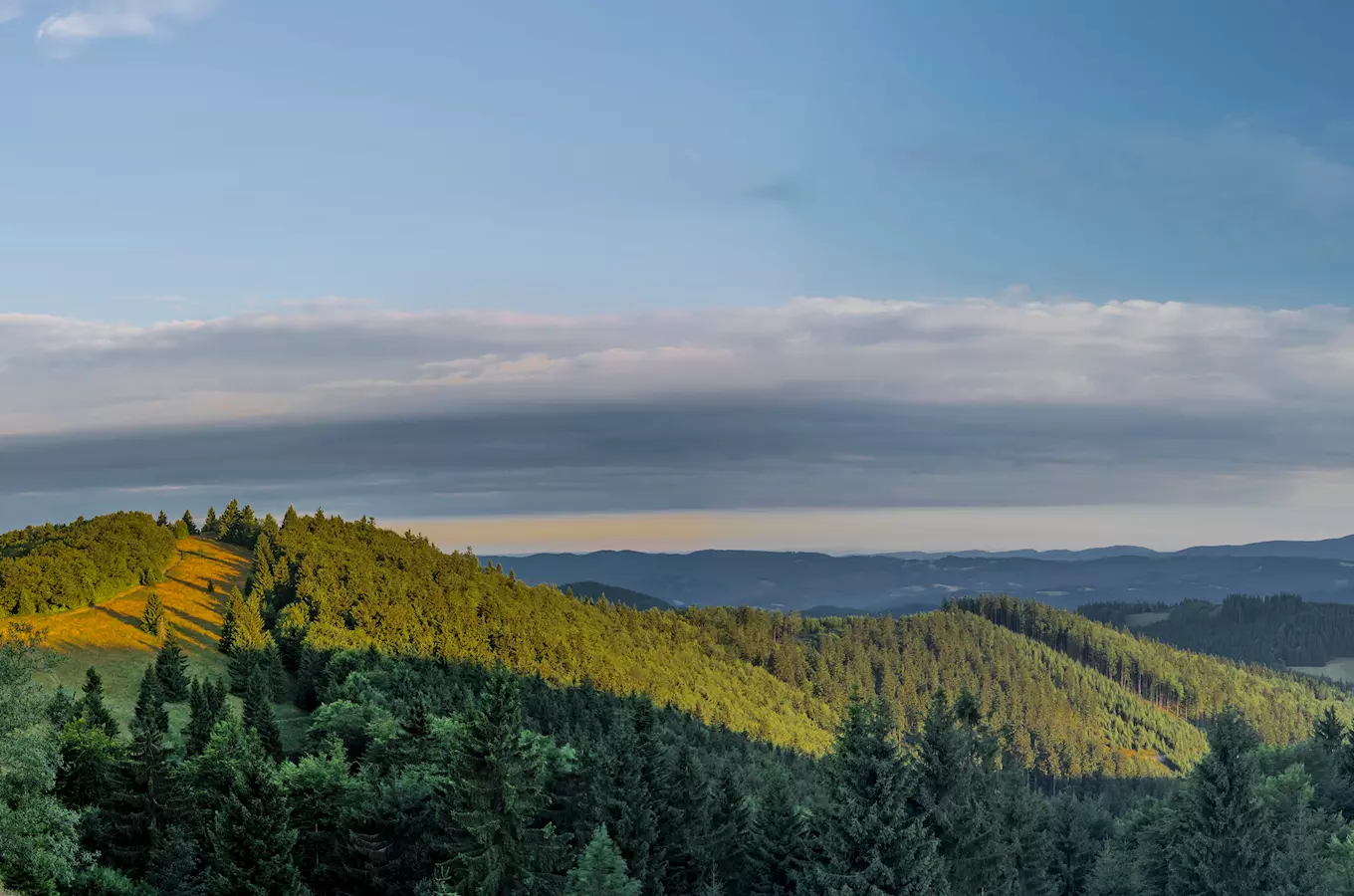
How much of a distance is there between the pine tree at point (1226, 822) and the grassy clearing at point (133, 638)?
80620 mm

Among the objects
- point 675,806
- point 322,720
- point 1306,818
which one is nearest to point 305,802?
point 675,806

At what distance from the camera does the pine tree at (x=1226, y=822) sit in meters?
66.8

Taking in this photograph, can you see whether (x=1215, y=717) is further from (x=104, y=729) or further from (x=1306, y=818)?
(x=104, y=729)

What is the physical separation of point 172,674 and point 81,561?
37.6 meters

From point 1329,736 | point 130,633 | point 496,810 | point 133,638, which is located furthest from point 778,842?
point 130,633

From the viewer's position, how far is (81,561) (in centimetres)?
13488

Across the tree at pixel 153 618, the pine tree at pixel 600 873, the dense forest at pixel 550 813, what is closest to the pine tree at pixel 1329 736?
the dense forest at pixel 550 813

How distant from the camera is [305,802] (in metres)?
64.0

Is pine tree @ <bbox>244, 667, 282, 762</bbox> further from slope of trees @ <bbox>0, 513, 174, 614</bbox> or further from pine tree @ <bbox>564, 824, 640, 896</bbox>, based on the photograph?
slope of trees @ <bbox>0, 513, 174, 614</bbox>

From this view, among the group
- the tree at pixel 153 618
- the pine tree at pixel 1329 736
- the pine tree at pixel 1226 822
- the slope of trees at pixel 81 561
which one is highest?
the slope of trees at pixel 81 561

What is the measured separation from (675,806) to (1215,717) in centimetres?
3914

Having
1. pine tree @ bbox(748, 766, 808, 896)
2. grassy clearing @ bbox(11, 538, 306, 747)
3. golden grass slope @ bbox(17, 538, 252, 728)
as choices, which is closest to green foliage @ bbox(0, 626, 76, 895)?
pine tree @ bbox(748, 766, 808, 896)

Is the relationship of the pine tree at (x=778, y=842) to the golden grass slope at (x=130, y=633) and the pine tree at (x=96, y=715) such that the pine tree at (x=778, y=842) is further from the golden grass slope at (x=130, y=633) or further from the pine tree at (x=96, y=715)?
the golden grass slope at (x=130, y=633)

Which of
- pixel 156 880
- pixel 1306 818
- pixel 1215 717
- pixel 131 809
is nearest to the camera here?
pixel 156 880
